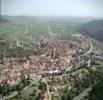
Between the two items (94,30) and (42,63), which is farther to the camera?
(94,30)

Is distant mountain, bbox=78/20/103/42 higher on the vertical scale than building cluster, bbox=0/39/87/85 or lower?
higher

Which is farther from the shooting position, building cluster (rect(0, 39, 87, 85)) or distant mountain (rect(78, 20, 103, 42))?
distant mountain (rect(78, 20, 103, 42))

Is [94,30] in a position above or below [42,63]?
above

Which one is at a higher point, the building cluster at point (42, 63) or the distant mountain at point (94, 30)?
the distant mountain at point (94, 30)

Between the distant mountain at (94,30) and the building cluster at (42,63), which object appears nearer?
the building cluster at (42,63)

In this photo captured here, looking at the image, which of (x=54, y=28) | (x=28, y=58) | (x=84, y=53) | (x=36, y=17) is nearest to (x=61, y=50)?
(x=84, y=53)
